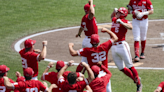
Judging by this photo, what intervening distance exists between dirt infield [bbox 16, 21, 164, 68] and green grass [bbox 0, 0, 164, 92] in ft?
3.13

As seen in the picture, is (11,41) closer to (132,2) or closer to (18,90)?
(132,2)

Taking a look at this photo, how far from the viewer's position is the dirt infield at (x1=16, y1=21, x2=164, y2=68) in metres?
11.8

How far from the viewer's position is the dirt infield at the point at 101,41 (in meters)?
11.8

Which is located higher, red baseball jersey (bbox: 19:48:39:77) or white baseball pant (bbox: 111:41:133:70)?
red baseball jersey (bbox: 19:48:39:77)

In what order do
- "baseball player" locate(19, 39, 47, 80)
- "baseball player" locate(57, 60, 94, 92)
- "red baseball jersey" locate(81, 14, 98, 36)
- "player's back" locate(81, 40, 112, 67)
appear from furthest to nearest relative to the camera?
"red baseball jersey" locate(81, 14, 98, 36)
"baseball player" locate(19, 39, 47, 80)
"player's back" locate(81, 40, 112, 67)
"baseball player" locate(57, 60, 94, 92)

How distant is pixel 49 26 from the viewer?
56.4ft

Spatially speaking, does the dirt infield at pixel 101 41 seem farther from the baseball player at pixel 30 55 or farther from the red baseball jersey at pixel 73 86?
the red baseball jersey at pixel 73 86

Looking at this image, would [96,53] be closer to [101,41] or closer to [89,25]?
[89,25]

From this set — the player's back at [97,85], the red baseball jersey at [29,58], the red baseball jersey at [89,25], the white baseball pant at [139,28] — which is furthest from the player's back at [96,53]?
the white baseball pant at [139,28]

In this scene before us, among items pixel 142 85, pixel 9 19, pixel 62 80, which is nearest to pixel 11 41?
pixel 9 19

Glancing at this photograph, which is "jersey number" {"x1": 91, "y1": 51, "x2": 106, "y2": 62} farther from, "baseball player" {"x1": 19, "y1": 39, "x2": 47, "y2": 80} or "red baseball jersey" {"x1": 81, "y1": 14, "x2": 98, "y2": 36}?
"red baseball jersey" {"x1": 81, "y1": 14, "x2": 98, "y2": 36}

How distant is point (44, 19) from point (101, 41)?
222 inches

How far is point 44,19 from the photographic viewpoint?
18.7 metres

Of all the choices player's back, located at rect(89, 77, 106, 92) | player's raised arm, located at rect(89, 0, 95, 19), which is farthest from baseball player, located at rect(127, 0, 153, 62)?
player's back, located at rect(89, 77, 106, 92)
